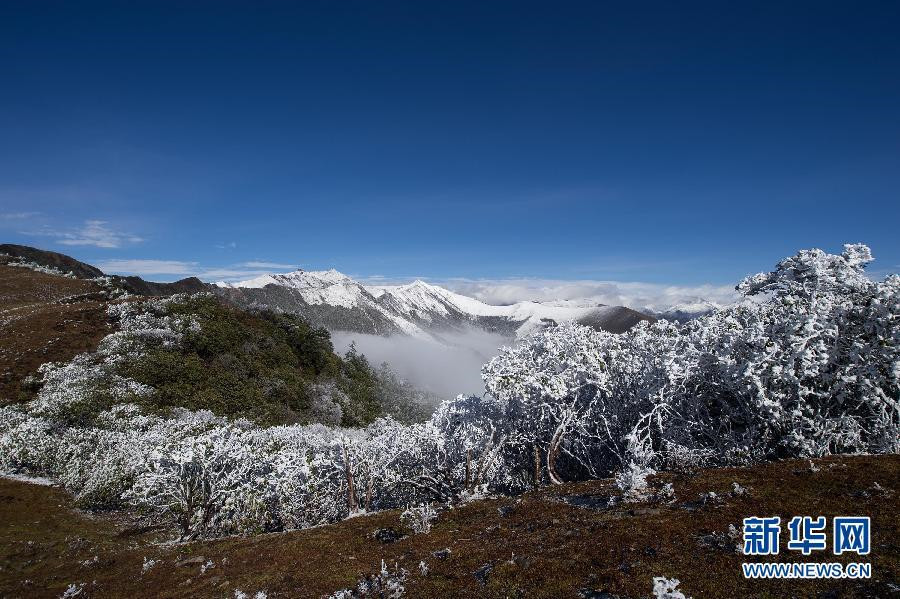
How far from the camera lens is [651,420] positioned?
48.7 ft

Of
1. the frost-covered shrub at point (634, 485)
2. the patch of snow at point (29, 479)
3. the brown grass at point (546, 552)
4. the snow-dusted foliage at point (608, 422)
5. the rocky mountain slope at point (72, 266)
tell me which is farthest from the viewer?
the rocky mountain slope at point (72, 266)

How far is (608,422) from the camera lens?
675 inches

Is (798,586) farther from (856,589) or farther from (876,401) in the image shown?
(876,401)

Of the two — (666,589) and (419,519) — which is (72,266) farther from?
(666,589)

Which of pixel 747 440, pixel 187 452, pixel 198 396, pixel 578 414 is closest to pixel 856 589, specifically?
pixel 747 440

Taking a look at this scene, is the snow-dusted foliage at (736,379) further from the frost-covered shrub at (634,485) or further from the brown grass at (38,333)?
the brown grass at (38,333)

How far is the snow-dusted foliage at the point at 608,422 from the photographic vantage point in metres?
12.4

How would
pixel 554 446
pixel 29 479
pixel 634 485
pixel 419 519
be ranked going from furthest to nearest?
1. pixel 29 479
2. pixel 554 446
3. pixel 419 519
4. pixel 634 485

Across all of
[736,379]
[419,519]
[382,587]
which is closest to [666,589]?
[382,587]

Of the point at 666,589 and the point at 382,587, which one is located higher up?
the point at 666,589

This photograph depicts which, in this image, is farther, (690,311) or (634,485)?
(690,311)

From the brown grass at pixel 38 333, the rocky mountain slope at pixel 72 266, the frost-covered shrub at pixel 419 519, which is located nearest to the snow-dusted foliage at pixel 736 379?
the frost-covered shrub at pixel 419 519

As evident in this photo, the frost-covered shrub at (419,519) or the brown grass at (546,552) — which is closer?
the brown grass at (546,552)

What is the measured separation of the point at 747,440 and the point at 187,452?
865 inches
